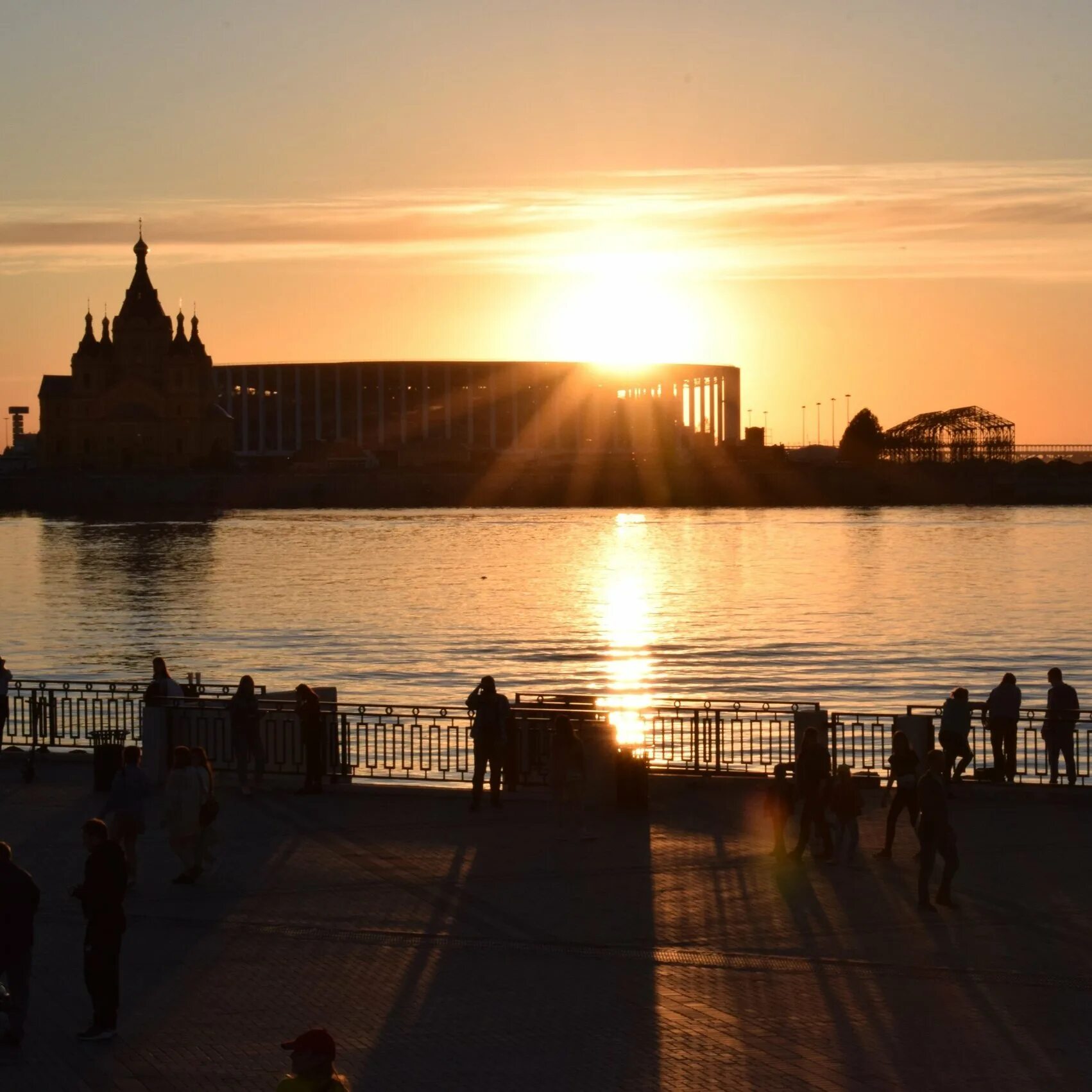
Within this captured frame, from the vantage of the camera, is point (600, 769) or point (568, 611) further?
point (568, 611)

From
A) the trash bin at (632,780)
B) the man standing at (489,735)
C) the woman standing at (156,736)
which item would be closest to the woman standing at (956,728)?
the trash bin at (632,780)

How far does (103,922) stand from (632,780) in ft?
28.8

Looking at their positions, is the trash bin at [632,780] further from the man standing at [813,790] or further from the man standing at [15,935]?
the man standing at [15,935]

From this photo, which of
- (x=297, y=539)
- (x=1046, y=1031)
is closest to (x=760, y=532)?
(x=297, y=539)

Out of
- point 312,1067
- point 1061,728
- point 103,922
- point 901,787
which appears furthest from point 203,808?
point 1061,728

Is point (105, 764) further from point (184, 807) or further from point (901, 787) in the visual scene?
point (901, 787)

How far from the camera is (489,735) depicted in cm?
2083

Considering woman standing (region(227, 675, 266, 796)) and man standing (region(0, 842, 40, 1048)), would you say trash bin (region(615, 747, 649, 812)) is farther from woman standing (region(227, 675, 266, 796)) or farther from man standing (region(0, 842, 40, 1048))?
man standing (region(0, 842, 40, 1048))

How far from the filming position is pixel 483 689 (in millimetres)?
20891

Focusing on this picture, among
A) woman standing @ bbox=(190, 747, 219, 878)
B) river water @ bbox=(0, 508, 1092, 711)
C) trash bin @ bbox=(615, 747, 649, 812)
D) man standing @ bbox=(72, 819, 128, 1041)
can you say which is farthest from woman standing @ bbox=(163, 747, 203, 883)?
river water @ bbox=(0, 508, 1092, 711)

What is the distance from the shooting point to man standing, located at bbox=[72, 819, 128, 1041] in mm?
12328

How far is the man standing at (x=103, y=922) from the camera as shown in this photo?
1233 centimetres

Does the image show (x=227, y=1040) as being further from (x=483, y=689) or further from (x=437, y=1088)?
(x=483, y=689)

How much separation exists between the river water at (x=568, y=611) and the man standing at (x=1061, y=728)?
69.6 ft
